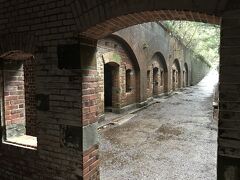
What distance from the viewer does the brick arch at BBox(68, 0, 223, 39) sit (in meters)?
2.48

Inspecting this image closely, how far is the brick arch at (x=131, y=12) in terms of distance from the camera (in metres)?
2.48

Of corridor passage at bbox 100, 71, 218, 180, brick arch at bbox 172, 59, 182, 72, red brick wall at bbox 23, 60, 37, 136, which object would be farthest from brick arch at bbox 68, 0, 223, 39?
brick arch at bbox 172, 59, 182, 72

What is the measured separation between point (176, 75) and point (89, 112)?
20265 mm

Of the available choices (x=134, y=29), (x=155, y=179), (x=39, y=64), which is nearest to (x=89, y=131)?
(x=39, y=64)

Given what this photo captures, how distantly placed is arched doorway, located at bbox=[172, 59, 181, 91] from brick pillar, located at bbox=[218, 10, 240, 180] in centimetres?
1919

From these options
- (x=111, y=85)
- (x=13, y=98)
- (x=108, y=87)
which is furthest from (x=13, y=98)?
(x=108, y=87)

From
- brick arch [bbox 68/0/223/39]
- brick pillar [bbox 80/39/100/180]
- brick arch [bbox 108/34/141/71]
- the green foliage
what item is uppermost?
the green foliage

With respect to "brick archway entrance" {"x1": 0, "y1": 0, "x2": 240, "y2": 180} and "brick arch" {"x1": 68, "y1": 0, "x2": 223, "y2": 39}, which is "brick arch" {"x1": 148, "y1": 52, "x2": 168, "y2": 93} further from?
"brick arch" {"x1": 68, "y1": 0, "x2": 223, "y2": 39}

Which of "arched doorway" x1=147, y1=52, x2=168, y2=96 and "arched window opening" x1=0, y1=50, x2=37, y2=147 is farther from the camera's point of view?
"arched doorway" x1=147, y1=52, x2=168, y2=96

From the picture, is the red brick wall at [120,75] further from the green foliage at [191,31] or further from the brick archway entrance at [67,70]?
the green foliage at [191,31]

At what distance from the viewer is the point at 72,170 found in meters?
3.49

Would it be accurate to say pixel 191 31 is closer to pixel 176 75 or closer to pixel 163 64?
pixel 176 75

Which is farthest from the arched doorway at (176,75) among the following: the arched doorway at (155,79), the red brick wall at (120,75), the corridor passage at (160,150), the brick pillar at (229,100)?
the brick pillar at (229,100)

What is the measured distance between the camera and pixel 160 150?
593 centimetres
